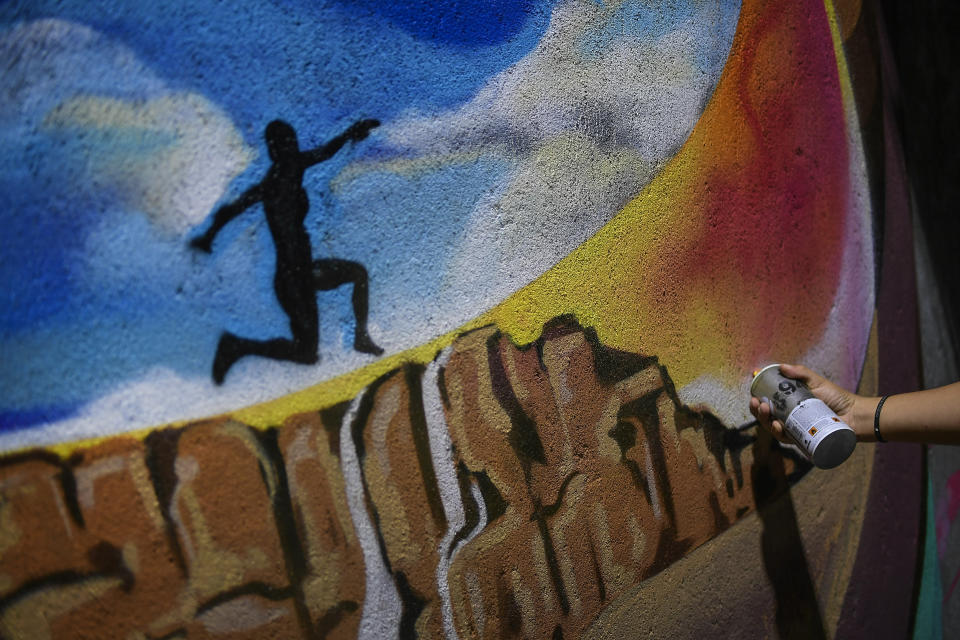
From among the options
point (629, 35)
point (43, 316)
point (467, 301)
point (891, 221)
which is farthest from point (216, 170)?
point (891, 221)

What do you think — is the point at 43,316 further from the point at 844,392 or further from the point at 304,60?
the point at 844,392

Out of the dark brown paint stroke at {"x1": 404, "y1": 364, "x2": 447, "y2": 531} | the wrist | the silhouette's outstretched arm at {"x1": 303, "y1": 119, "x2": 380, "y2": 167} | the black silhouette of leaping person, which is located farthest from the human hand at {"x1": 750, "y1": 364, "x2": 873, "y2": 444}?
the silhouette's outstretched arm at {"x1": 303, "y1": 119, "x2": 380, "y2": 167}

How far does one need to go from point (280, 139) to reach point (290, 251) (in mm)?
308

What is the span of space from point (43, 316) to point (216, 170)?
54 cm

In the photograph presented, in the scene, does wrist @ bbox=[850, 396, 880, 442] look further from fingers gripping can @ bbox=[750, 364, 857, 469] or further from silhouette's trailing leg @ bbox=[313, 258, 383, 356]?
silhouette's trailing leg @ bbox=[313, 258, 383, 356]

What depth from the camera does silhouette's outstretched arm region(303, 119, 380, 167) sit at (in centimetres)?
169

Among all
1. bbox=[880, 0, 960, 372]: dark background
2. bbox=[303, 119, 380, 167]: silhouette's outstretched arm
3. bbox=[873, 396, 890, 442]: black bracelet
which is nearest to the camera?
bbox=[303, 119, 380, 167]: silhouette's outstretched arm

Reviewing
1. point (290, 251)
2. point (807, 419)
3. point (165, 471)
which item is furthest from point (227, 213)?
point (807, 419)

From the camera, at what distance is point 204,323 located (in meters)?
1.58

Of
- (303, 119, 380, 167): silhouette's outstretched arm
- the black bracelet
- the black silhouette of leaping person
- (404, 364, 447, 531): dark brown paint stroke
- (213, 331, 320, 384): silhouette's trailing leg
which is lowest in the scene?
the black bracelet

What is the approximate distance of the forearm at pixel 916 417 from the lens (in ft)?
6.37

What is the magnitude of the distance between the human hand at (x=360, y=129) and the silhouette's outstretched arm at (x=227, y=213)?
0.99ft

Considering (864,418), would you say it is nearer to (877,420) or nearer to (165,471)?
(877,420)

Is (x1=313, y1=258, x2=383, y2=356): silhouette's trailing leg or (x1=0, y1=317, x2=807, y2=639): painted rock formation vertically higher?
(x1=313, y1=258, x2=383, y2=356): silhouette's trailing leg
